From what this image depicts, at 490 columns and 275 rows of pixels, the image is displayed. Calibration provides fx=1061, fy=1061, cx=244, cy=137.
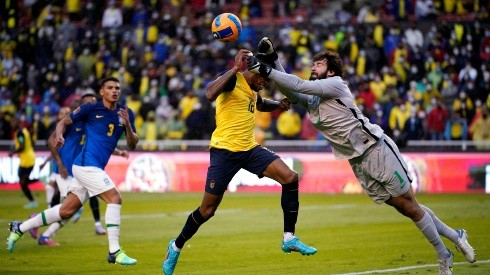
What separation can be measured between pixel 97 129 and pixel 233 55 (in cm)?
2042

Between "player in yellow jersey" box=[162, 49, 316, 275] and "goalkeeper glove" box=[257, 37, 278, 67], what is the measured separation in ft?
1.44

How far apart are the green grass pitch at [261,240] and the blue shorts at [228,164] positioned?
135cm

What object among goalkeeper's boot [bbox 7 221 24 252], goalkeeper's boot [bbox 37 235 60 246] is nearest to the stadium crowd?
goalkeeper's boot [bbox 37 235 60 246]

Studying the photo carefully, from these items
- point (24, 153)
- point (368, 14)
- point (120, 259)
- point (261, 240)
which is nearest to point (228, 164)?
point (120, 259)

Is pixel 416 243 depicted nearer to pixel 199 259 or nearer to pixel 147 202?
pixel 199 259

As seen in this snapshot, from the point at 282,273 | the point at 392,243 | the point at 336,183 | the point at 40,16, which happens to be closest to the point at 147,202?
the point at 336,183

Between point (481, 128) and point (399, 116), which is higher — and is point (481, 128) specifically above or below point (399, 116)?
below

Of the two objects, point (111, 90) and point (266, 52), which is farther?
point (111, 90)

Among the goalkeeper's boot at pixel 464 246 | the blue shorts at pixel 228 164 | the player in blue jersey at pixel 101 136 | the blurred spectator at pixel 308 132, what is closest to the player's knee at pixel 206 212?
the blue shorts at pixel 228 164

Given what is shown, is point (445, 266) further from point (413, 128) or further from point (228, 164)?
point (413, 128)

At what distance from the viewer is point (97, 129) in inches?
564

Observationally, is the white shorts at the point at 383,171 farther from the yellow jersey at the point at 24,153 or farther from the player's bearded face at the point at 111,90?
the yellow jersey at the point at 24,153

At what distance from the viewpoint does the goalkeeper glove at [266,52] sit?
39.2 ft

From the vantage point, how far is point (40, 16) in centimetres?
3997
